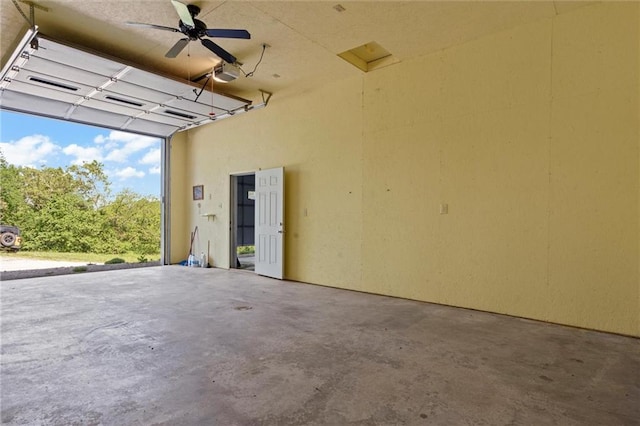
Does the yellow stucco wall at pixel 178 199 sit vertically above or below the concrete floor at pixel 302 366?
above

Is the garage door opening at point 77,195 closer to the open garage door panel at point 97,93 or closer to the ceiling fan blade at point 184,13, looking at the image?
the open garage door panel at point 97,93

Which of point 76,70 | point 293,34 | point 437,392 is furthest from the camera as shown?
point 76,70

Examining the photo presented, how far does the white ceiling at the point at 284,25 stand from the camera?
147 inches

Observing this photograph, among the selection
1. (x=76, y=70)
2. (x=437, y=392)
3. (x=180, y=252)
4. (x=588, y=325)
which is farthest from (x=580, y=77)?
(x=180, y=252)

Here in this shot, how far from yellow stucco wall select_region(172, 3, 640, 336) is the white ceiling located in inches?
15.1

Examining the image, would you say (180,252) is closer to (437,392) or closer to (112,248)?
(112,248)

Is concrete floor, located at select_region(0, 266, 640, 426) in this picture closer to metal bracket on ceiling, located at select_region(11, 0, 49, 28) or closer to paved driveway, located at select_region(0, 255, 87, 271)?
metal bracket on ceiling, located at select_region(11, 0, 49, 28)

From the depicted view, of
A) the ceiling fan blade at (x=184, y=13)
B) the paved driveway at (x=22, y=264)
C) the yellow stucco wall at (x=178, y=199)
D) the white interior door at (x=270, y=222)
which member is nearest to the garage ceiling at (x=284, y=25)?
the ceiling fan blade at (x=184, y=13)

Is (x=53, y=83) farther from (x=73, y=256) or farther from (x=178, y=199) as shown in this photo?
(x=73, y=256)

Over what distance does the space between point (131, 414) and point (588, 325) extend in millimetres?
4465

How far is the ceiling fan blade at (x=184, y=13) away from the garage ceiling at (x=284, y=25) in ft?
0.89

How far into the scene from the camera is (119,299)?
15.9ft

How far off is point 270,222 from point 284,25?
373 cm

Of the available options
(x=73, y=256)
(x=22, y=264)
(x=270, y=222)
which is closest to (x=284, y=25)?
(x=270, y=222)
